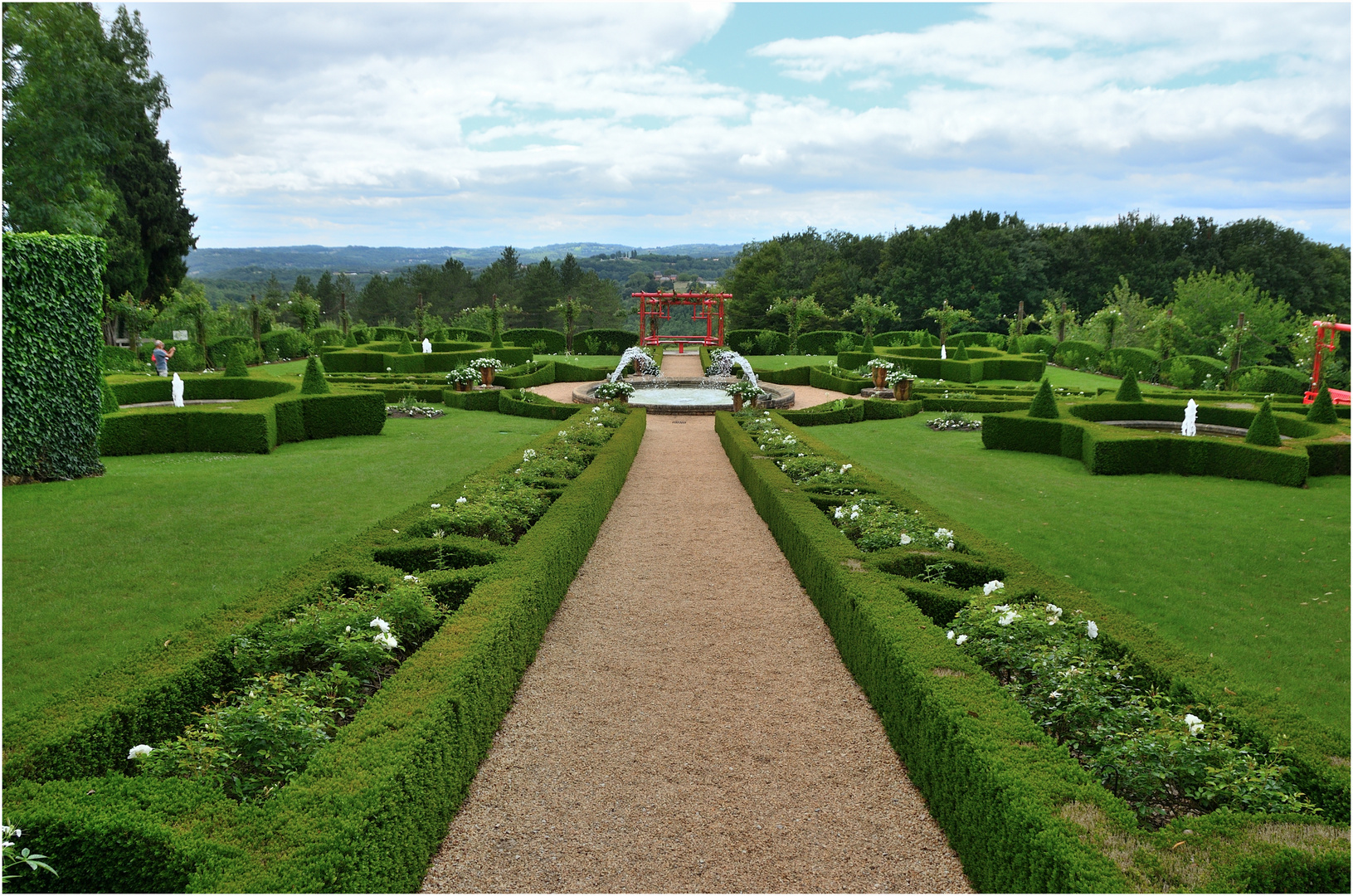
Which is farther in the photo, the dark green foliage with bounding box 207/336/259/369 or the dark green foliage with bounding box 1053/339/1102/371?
the dark green foliage with bounding box 1053/339/1102/371

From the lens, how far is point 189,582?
6.50 meters

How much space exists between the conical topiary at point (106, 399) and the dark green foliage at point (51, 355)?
273 mm

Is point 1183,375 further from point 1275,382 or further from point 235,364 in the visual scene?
point 235,364

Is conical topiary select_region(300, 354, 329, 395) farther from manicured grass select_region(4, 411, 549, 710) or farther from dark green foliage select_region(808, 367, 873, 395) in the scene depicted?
dark green foliage select_region(808, 367, 873, 395)

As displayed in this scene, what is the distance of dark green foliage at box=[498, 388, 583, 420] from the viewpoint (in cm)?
1847

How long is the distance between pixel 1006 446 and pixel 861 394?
9.23 meters

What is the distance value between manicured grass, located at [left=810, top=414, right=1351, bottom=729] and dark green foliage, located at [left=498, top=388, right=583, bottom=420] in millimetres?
7468

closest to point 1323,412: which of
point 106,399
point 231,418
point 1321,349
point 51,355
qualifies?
point 1321,349

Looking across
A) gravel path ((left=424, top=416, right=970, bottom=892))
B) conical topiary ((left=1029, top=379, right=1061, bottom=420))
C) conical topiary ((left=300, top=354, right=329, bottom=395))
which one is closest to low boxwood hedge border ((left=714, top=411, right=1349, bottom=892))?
gravel path ((left=424, top=416, right=970, bottom=892))

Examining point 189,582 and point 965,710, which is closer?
point 965,710

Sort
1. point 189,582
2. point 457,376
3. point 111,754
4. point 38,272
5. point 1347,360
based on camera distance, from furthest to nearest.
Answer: point 1347,360 → point 457,376 → point 38,272 → point 189,582 → point 111,754

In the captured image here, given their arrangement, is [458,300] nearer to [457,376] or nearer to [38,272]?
[457,376]

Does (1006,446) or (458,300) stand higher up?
(458,300)

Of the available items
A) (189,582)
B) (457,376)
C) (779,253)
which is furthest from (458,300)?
(189,582)
